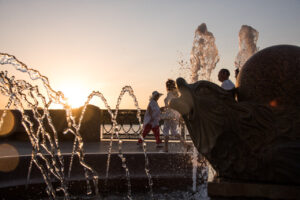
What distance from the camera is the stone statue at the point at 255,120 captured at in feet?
6.73

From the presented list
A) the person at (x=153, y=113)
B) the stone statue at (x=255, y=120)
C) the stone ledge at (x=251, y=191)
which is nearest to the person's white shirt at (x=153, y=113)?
the person at (x=153, y=113)

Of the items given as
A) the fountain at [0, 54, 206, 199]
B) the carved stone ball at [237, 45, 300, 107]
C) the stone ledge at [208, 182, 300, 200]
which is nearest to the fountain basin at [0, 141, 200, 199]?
the fountain at [0, 54, 206, 199]

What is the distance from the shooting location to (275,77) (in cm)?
224

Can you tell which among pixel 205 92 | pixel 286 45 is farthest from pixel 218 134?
pixel 286 45

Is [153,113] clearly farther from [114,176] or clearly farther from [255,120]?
[255,120]

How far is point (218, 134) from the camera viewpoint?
2.19 meters

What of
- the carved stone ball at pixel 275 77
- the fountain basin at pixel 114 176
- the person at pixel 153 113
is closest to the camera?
the carved stone ball at pixel 275 77

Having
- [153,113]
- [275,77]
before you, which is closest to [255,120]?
[275,77]

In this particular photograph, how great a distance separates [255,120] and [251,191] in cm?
52

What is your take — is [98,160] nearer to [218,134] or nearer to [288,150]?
[218,134]

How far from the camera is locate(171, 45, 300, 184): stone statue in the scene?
2051mm

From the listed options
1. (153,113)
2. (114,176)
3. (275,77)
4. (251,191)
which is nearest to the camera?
(251,191)

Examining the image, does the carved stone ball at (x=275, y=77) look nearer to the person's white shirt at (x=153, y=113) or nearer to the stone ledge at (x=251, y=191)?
the stone ledge at (x=251, y=191)

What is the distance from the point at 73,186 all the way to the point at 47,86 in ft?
5.65
